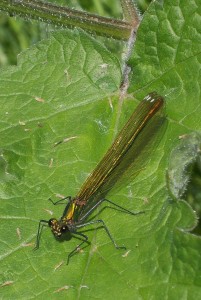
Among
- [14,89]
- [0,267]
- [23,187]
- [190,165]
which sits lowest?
[0,267]

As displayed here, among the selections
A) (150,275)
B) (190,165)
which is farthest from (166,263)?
(190,165)

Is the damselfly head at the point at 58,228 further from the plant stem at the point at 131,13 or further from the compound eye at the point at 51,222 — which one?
the plant stem at the point at 131,13

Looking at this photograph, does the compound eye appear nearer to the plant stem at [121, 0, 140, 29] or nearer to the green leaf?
the green leaf

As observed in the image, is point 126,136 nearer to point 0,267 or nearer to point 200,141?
point 200,141

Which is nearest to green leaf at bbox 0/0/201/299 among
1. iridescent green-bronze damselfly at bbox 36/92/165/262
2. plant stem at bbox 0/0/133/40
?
iridescent green-bronze damselfly at bbox 36/92/165/262

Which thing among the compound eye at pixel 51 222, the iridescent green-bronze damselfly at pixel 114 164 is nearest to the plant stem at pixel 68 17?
the iridescent green-bronze damselfly at pixel 114 164

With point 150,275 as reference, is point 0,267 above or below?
below

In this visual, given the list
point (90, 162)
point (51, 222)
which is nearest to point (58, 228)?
point (51, 222)
